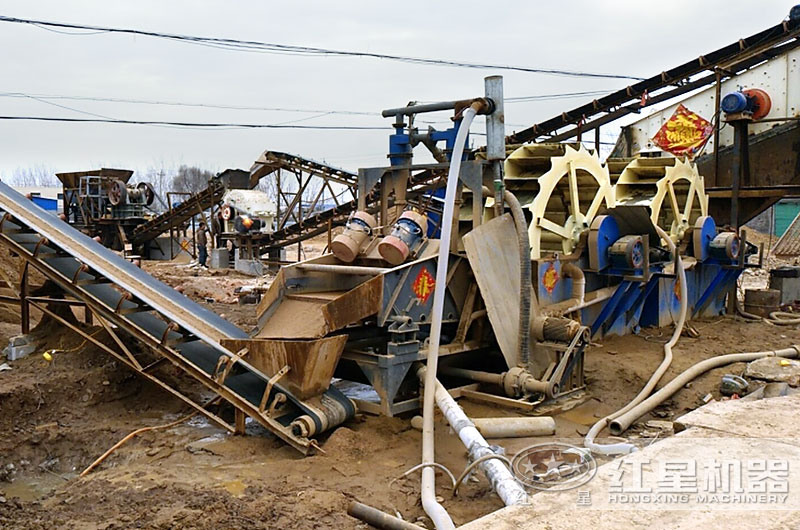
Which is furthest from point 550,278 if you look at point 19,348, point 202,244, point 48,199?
point 48,199

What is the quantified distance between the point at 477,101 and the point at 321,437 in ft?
10.2

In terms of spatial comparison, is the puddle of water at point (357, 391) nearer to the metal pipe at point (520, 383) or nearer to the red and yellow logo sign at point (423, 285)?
the metal pipe at point (520, 383)

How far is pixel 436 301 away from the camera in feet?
17.3

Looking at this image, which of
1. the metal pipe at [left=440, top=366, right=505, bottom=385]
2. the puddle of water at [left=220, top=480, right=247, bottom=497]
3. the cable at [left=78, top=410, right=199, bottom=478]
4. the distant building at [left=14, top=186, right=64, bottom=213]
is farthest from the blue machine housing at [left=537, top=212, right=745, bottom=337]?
the distant building at [left=14, top=186, right=64, bottom=213]

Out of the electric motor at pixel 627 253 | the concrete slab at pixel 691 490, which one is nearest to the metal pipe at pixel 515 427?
the concrete slab at pixel 691 490

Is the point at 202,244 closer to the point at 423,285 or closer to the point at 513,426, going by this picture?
the point at 423,285

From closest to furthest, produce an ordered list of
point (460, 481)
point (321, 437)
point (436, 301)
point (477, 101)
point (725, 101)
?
point (460, 481), point (436, 301), point (321, 437), point (477, 101), point (725, 101)

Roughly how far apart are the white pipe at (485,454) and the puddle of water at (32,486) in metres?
2.84

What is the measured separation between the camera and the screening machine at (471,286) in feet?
20.0

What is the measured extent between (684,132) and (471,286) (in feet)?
33.3

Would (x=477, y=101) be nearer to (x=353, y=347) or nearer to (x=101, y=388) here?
(x=353, y=347)

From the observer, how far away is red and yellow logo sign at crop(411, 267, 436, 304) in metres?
6.26

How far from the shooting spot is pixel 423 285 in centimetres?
632

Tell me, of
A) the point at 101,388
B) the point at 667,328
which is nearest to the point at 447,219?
the point at 101,388
